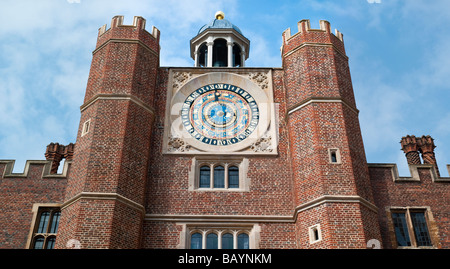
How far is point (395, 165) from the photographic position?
1997 centimetres

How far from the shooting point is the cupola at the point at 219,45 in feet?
85.8

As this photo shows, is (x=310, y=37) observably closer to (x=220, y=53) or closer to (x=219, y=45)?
(x=219, y=45)

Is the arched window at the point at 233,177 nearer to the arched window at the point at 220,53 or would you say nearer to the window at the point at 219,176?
the window at the point at 219,176

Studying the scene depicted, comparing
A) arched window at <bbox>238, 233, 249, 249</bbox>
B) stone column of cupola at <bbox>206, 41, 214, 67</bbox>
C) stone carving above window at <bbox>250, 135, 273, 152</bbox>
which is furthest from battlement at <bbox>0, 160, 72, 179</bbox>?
stone column of cupola at <bbox>206, 41, 214, 67</bbox>

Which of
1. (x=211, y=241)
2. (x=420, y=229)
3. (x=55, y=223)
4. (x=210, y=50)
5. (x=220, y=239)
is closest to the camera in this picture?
(x=220, y=239)

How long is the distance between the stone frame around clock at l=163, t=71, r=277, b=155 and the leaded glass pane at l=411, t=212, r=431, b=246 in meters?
5.28

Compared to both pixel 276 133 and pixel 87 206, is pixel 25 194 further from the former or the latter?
pixel 276 133

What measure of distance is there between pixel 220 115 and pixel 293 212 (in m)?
5.07

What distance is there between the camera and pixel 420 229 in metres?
18.8

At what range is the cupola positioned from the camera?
2614 centimetres

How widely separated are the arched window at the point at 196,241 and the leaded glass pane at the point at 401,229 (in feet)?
21.3

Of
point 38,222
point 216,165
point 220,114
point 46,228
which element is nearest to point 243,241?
point 216,165

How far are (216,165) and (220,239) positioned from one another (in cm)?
303
